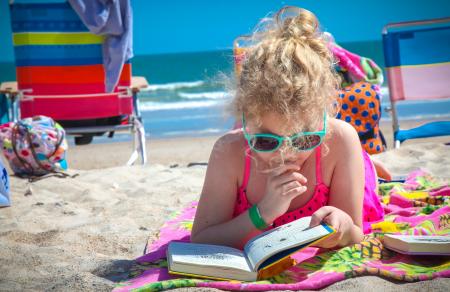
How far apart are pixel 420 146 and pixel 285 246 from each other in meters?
3.33

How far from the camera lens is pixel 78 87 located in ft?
16.6

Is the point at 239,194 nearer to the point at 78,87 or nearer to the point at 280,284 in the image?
the point at 280,284

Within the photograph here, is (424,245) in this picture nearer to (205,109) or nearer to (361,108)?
(361,108)

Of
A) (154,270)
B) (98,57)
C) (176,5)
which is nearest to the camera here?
(154,270)

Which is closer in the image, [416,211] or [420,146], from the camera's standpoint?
[416,211]

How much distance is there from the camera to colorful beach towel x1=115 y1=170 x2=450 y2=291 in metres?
1.73

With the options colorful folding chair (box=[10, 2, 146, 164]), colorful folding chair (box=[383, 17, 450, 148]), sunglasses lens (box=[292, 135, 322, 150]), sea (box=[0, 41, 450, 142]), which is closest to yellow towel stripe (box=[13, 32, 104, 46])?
colorful folding chair (box=[10, 2, 146, 164])

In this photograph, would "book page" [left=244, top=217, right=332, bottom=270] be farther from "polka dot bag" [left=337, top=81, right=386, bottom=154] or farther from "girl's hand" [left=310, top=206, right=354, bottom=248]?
"polka dot bag" [left=337, top=81, right=386, bottom=154]

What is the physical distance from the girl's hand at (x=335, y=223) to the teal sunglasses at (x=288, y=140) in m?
0.22

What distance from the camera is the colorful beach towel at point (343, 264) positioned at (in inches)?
68.3

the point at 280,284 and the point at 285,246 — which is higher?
the point at 285,246

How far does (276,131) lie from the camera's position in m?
1.78

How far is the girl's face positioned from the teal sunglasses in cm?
1

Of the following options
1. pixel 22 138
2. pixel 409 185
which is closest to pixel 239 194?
pixel 409 185
